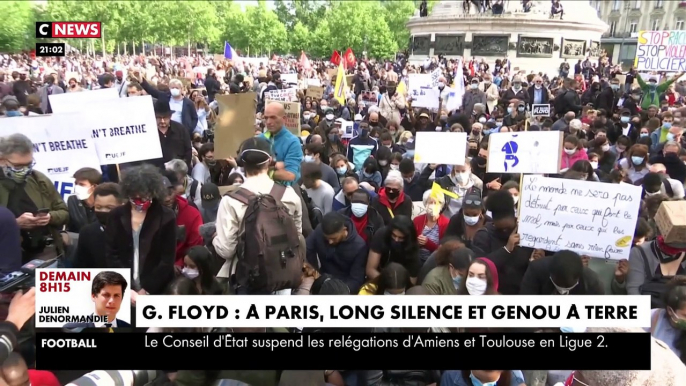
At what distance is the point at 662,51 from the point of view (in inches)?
512

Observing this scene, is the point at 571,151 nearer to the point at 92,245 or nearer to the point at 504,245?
the point at 504,245

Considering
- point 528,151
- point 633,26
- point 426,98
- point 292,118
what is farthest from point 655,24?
point 528,151

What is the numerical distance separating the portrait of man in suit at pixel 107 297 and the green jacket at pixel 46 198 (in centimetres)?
111

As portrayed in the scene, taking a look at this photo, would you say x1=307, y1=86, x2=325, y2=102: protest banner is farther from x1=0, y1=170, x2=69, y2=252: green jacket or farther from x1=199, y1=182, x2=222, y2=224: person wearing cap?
x1=0, y1=170, x2=69, y2=252: green jacket

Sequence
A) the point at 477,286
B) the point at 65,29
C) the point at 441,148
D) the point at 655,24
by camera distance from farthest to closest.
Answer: the point at 655,24 → the point at 65,29 → the point at 441,148 → the point at 477,286

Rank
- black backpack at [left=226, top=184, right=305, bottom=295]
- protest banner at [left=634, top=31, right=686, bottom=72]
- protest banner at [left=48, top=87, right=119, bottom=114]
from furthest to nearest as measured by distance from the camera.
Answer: protest banner at [left=634, top=31, right=686, bottom=72] < protest banner at [left=48, top=87, right=119, bottom=114] < black backpack at [left=226, top=184, right=305, bottom=295]

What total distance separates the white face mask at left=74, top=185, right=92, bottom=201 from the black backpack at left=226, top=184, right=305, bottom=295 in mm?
1637

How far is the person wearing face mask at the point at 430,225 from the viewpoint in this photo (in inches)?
196

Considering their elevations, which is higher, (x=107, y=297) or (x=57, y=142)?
(x=57, y=142)

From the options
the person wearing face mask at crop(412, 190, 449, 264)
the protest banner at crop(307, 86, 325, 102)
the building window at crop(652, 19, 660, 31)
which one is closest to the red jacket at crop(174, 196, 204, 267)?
the person wearing face mask at crop(412, 190, 449, 264)

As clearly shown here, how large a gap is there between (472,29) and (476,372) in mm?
30262

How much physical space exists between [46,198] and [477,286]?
310 centimetres

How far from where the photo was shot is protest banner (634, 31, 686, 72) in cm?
1267

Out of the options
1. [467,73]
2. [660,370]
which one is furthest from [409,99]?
[660,370]
